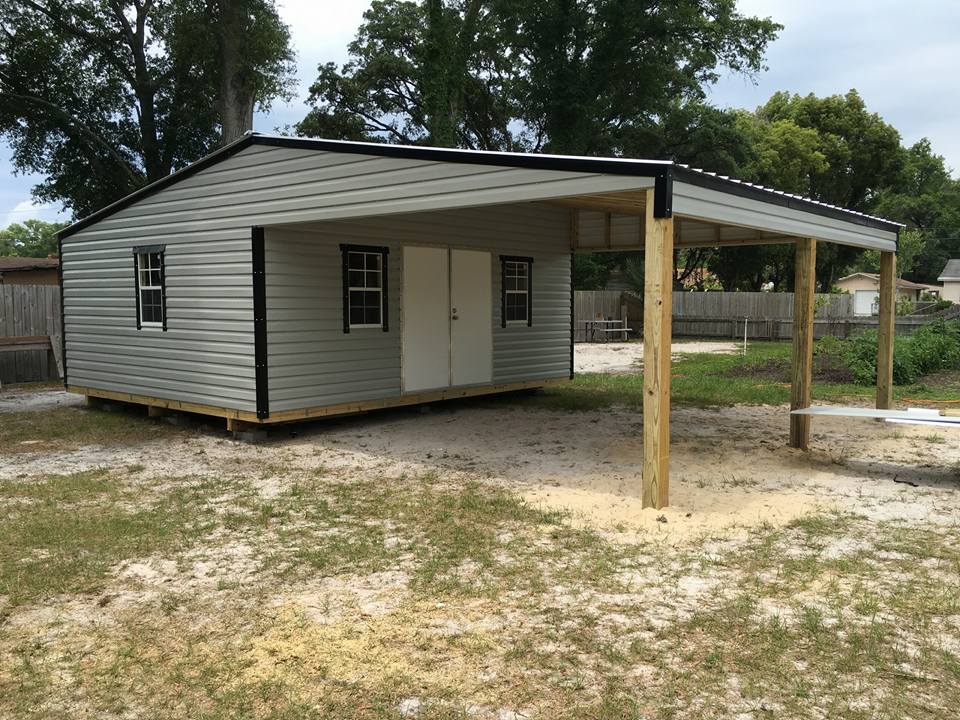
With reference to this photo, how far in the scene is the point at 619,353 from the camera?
877 inches

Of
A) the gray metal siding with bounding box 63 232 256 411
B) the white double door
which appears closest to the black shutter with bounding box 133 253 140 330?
the gray metal siding with bounding box 63 232 256 411

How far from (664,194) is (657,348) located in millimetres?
1090

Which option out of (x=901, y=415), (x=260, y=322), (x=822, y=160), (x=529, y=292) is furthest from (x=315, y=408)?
(x=822, y=160)

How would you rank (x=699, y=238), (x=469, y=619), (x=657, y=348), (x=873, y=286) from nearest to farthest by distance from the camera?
(x=469, y=619), (x=657, y=348), (x=699, y=238), (x=873, y=286)

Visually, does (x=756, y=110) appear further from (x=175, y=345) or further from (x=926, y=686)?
(x=926, y=686)

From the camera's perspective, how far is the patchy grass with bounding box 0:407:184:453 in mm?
8984

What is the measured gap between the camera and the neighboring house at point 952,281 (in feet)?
161

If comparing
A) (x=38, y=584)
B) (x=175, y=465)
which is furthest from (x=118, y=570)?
(x=175, y=465)

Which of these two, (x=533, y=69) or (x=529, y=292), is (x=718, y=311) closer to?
(x=533, y=69)

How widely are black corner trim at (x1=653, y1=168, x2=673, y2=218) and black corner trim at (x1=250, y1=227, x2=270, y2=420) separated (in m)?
5.01

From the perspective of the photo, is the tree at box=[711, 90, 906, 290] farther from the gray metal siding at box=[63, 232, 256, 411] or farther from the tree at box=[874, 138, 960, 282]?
the gray metal siding at box=[63, 232, 256, 411]

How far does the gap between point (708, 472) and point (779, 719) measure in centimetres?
428

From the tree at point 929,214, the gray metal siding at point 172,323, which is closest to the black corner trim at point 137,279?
the gray metal siding at point 172,323

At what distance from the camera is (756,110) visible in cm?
4738
